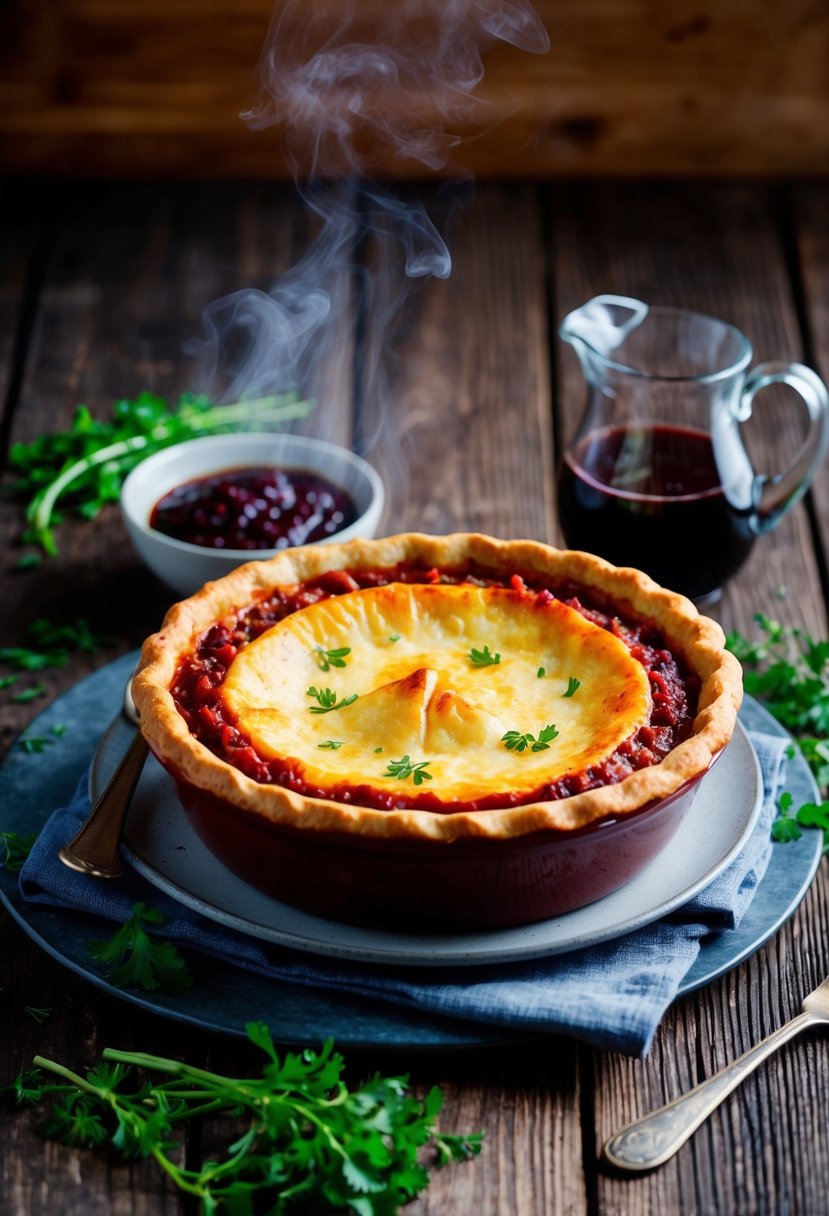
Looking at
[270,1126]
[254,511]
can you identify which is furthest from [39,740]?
[270,1126]

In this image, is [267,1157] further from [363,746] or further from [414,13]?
[414,13]

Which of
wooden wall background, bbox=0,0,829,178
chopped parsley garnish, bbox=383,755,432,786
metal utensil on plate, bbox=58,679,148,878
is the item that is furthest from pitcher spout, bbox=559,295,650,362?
wooden wall background, bbox=0,0,829,178

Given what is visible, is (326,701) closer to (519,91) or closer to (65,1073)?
(65,1073)

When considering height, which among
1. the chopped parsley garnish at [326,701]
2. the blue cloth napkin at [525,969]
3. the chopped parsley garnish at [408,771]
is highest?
the chopped parsley garnish at [408,771]

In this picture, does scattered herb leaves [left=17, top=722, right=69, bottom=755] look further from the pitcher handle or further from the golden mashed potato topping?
the pitcher handle

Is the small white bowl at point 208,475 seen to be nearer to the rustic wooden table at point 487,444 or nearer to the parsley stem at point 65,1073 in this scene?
the rustic wooden table at point 487,444

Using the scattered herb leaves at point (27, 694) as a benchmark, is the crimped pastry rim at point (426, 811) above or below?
above

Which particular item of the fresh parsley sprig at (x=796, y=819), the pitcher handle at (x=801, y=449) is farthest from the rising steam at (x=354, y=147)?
the fresh parsley sprig at (x=796, y=819)
